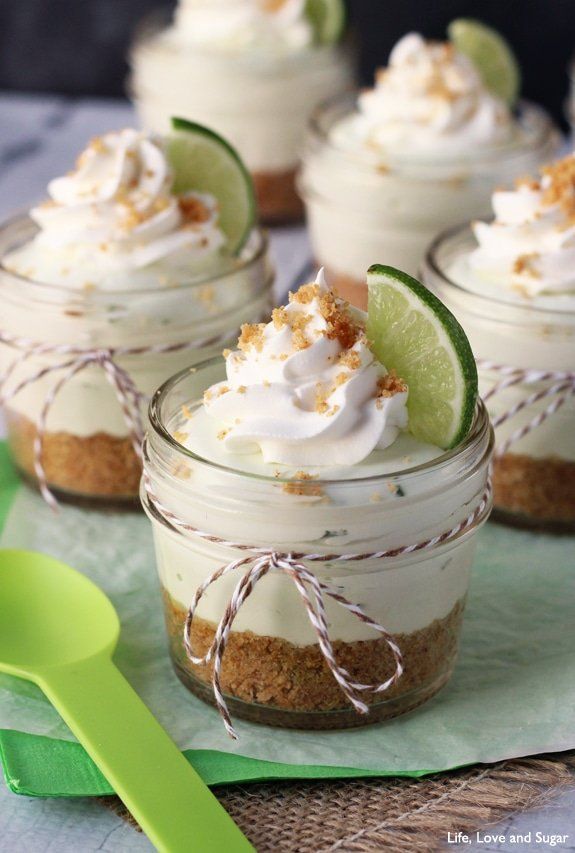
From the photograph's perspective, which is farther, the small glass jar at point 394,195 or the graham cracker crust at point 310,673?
the small glass jar at point 394,195

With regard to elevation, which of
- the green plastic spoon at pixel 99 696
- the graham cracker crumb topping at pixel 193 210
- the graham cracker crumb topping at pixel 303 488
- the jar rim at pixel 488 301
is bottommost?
the green plastic spoon at pixel 99 696

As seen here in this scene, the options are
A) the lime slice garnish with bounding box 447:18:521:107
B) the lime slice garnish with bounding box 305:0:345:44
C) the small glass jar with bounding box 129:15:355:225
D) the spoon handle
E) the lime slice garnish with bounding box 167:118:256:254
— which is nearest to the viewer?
the spoon handle

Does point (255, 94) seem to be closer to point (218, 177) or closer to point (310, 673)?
point (218, 177)

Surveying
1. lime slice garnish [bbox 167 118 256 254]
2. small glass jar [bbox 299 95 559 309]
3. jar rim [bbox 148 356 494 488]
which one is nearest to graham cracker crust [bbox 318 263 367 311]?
small glass jar [bbox 299 95 559 309]

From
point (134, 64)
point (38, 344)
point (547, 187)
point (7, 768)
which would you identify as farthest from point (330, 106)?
point (7, 768)

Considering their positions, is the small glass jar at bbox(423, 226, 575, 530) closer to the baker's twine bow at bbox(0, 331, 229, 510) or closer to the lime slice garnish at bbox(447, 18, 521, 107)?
the baker's twine bow at bbox(0, 331, 229, 510)

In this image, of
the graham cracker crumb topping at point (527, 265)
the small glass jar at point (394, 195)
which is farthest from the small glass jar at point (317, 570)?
the small glass jar at point (394, 195)

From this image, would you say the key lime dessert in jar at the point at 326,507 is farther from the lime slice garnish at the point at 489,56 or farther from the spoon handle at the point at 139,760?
the lime slice garnish at the point at 489,56
